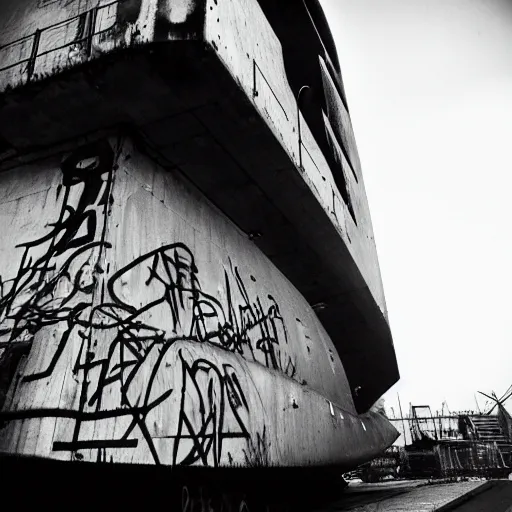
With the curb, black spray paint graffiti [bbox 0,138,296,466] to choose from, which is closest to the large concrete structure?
black spray paint graffiti [bbox 0,138,296,466]

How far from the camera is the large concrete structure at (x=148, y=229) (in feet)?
9.32

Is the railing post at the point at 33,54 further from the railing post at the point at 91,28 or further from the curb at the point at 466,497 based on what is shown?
the curb at the point at 466,497

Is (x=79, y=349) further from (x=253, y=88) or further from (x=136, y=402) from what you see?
(x=253, y=88)

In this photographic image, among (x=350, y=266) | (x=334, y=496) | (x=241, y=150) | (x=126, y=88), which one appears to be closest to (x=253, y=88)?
(x=241, y=150)

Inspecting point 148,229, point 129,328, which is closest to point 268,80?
point 148,229

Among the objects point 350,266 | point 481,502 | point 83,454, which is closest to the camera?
point 83,454

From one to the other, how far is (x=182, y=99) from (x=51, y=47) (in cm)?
125

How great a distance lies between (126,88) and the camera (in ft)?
11.8

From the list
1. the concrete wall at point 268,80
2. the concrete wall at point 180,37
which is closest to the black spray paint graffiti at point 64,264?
the concrete wall at point 180,37

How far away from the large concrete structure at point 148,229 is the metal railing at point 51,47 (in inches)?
0.8

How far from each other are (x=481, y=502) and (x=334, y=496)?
223 centimetres

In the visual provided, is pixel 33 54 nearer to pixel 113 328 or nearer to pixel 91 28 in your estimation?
pixel 91 28

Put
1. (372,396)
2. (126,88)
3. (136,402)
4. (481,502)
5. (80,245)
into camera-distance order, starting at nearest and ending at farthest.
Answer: (136,402)
(80,245)
(126,88)
(481,502)
(372,396)

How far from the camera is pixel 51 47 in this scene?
3.81 meters
